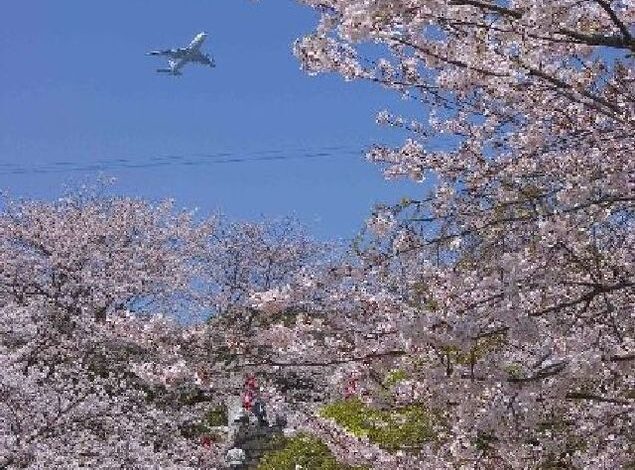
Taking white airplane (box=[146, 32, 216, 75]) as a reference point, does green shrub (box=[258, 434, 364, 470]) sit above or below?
below

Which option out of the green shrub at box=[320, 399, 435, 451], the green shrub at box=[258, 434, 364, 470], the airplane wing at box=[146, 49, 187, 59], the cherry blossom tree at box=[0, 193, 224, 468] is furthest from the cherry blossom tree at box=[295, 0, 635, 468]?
the airplane wing at box=[146, 49, 187, 59]

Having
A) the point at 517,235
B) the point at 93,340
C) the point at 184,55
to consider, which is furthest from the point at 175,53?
the point at 517,235

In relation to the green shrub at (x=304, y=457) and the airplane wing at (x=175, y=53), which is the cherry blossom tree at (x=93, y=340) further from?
the airplane wing at (x=175, y=53)

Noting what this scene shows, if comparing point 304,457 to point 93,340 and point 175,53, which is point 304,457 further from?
point 175,53

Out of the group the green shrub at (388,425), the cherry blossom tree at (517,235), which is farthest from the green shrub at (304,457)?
the cherry blossom tree at (517,235)

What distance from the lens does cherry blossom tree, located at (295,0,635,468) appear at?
388 centimetres

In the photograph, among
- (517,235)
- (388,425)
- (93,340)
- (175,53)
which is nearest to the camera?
(517,235)

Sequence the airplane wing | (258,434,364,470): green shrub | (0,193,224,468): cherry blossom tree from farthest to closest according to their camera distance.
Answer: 1. the airplane wing
2. (258,434,364,470): green shrub
3. (0,193,224,468): cherry blossom tree

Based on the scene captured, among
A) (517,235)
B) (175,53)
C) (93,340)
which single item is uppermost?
(175,53)

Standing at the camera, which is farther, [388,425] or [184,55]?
[184,55]

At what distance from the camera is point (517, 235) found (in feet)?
15.1

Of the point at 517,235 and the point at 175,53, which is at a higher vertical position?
the point at 175,53

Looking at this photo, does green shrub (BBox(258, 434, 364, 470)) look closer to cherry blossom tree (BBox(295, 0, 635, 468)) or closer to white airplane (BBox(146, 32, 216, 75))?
cherry blossom tree (BBox(295, 0, 635, 468))

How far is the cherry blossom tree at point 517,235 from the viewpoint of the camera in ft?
12.7
